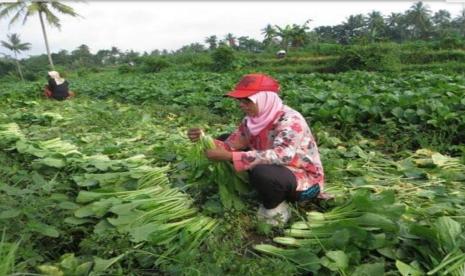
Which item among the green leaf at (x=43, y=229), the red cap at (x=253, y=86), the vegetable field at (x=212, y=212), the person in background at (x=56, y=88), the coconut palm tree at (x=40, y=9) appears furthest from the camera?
the coconut palm tree at (x=40, y=9)

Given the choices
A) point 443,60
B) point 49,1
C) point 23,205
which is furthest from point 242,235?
point 49,1

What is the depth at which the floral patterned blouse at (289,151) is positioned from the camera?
284cm

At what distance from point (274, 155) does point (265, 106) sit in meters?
0.35

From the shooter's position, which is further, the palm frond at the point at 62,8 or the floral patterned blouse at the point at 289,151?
the palm frond at the point at 62,8

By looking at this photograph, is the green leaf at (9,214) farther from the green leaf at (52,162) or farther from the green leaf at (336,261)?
the green leaf at (336,261)

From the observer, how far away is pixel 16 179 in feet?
11.1

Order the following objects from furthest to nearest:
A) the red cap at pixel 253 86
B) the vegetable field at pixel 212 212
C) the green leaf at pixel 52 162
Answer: the green leaf at pixel 52 162 → the red cap at pixel 253 86 → the vegetable field at pixel 212 212

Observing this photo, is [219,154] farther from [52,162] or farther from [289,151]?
[52,162]

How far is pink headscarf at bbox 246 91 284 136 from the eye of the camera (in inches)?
115

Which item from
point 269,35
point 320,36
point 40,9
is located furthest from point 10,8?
point 320,36

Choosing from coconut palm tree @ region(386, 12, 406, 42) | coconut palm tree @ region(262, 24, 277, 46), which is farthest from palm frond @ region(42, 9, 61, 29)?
coconut palm tree @ region(386, 12, 406, 42)

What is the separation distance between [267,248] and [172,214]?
74cm

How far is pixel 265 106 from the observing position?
2.95m

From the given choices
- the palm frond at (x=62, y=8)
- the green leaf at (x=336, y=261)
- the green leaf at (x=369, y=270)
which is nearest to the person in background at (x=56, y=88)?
the green leaf at (x=336, y=261)
